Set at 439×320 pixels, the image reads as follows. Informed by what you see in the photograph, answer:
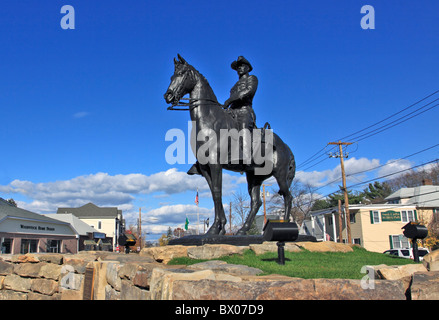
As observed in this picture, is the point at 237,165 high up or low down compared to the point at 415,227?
up

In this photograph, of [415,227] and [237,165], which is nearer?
[415,227]

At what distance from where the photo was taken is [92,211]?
73.6 meters

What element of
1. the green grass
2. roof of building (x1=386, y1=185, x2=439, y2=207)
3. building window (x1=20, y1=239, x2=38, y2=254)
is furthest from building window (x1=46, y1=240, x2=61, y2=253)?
roof of building (x1=386, y1=185, x2=439, y2=207)

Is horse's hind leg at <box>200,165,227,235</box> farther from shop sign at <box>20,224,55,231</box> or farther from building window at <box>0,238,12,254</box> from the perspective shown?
shop sign at <box>20,224,55,231</box>

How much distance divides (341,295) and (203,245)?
4.56m

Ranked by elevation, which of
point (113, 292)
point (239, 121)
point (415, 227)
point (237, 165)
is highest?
point (239, 121)

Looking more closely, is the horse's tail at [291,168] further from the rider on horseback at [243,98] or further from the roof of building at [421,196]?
the roof of building at [421,196]

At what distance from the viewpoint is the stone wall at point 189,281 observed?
12.3 ft

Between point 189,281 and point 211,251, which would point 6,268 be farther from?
point 189,281

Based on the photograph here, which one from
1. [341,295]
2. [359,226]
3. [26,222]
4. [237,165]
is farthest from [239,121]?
[359,226]

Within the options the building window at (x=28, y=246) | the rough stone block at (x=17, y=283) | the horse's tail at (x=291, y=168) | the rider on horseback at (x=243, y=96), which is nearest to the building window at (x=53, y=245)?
the building window at (x=28, y=246)

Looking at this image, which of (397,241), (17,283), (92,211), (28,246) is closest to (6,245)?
(28,246)
